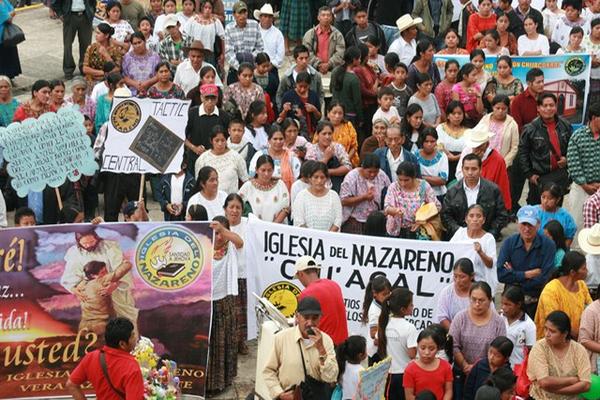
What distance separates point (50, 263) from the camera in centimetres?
1359

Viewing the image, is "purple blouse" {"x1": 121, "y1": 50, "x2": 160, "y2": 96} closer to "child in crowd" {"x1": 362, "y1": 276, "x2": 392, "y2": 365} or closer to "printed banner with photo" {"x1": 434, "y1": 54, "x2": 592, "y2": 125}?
"printed banner with photo" {"x1": 434, "y1": 54, "x2": 592, "y2": 125}

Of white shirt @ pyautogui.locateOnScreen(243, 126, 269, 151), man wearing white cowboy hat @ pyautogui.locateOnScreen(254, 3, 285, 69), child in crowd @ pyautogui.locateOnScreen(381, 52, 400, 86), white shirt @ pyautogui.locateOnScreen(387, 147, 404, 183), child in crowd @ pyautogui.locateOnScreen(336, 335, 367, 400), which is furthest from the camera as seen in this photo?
man wearing white cowboy hat @ pyautogui.locateOnScreen(254, 3, 285, 69)

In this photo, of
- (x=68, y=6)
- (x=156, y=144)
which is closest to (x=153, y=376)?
(x=156, y=144)

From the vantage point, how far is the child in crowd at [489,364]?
1243 centimetres

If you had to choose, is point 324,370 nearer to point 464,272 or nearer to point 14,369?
point 464,272

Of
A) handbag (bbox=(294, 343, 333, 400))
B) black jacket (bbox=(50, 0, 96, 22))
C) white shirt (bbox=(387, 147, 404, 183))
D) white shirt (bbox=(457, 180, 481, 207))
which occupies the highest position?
black jacket (bbox=(50, 0, 96, 22))

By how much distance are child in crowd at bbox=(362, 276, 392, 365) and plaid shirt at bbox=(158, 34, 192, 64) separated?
7.20 metres

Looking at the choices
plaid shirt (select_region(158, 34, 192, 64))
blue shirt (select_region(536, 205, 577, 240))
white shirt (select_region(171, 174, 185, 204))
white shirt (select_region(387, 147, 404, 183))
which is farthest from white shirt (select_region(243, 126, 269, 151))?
blue shirt (select_region(536, 205, 577, 240))

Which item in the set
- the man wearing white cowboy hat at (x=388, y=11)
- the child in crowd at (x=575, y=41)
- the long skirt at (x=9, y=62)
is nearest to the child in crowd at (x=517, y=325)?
the child in crowd at (x=575, y=41)

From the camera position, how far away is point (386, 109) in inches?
697

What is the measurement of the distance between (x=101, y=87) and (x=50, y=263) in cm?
502

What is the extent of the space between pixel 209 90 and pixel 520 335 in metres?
5.70

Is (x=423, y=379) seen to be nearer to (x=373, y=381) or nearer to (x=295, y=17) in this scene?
(x=373, y=381)

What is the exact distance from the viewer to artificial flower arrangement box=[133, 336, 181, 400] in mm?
12164
